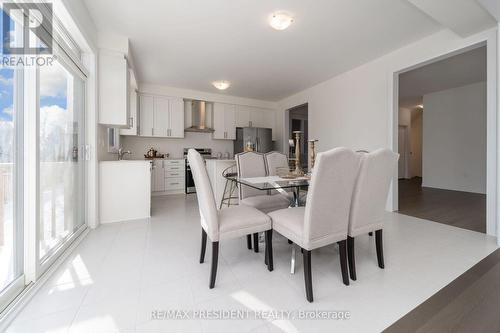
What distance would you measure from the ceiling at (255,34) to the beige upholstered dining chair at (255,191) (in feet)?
5.52

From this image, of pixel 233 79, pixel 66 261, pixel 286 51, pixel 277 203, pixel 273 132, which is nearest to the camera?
pixel 66 261

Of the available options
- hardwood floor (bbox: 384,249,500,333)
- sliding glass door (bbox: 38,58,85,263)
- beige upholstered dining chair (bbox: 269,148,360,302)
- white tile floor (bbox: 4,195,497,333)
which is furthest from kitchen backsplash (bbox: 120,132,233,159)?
hardwood floor (bbox: 384,249,500,333)

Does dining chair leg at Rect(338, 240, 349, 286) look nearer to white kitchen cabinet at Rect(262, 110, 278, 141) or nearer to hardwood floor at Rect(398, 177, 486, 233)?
hardwood floor at Rect(398, 177, 486, 233)

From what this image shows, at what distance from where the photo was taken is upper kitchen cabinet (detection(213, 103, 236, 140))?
5625 millimetres

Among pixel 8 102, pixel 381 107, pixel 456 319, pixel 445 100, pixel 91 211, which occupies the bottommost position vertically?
pixel 456 319

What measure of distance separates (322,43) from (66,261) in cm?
400

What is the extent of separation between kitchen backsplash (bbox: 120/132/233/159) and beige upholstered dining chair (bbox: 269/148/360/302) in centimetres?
477

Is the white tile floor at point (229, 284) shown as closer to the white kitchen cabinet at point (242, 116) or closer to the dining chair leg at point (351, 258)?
the dining chair leg at point (351, 258)

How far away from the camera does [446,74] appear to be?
4.29 metres

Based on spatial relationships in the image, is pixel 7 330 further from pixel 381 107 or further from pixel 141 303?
pixel 381 107

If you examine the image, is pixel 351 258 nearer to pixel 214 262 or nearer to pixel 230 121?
pixel 214 262

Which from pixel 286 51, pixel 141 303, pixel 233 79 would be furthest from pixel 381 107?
pixel 141 303

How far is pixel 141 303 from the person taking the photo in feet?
4.22

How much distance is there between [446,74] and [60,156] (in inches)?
264
